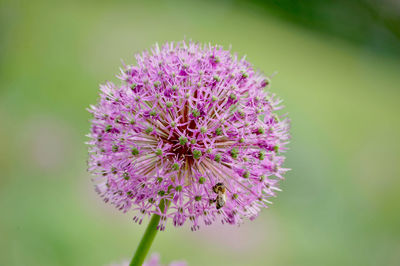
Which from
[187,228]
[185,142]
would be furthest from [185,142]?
[187,228]

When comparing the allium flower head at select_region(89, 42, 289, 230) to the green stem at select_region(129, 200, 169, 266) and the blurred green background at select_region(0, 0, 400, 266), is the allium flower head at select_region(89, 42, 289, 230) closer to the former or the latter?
the green stem at select_region(129, 200, 169, 266)

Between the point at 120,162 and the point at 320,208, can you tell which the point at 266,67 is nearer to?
the point at 320,208

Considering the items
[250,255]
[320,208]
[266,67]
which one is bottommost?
[250,255]
